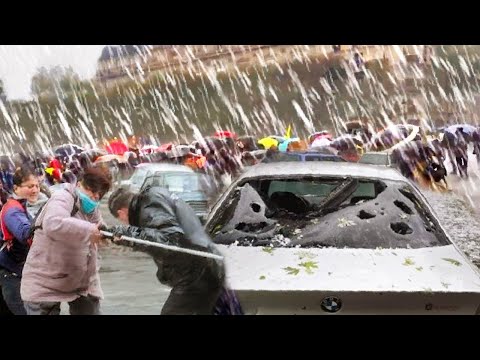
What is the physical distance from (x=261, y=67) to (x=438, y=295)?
2318 mm

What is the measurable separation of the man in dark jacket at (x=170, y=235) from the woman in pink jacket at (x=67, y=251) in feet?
0.45

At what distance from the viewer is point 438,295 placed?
3102mm

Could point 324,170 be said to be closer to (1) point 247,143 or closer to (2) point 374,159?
(2) point 374,159

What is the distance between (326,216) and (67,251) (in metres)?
1.51

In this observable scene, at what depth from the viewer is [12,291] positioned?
4059 mm

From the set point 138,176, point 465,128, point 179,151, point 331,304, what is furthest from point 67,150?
point 465,128

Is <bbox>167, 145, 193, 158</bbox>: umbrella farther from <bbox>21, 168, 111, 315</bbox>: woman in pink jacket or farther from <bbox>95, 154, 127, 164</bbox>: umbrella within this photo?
<bbox>21, 168, 111, 315</bbox>: woman in pink jacket

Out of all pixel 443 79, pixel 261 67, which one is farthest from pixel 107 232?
pixel 443 79

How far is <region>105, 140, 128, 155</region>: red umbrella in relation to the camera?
447cm

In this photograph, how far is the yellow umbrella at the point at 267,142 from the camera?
458cm

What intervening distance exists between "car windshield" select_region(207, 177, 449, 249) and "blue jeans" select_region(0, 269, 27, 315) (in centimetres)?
129

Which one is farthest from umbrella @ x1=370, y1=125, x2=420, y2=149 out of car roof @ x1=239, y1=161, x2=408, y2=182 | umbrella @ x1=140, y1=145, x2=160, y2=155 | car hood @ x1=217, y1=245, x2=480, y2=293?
umbrella @ x1=140, y1=145, x2=160, y2=155

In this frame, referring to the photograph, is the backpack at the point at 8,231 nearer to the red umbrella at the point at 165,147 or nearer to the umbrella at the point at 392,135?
the red umbrella at the point at 165,147
